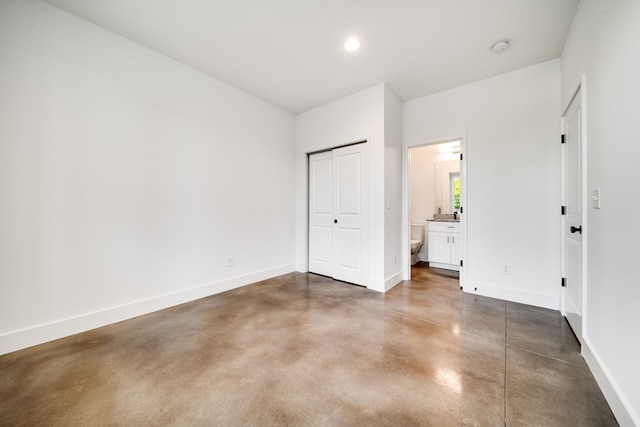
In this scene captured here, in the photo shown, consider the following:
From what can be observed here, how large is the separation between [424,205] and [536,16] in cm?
345

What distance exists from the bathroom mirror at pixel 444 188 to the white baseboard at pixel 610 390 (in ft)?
11.7

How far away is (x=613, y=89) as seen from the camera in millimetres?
1355

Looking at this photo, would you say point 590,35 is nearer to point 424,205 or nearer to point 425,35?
point 425,35

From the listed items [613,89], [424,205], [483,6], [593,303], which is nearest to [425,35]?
[483,6]

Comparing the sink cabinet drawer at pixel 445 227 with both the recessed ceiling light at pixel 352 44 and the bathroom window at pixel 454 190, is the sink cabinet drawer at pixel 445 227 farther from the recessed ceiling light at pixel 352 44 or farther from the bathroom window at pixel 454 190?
the recessed ceiling light at pixel 352 44

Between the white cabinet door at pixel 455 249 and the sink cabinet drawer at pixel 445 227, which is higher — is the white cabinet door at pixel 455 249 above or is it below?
below

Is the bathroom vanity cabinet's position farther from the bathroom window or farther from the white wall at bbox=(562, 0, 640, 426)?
the white wall at bbox=(562, 0, 640, 426)

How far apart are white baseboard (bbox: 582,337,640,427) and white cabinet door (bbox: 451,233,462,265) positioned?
254 cm

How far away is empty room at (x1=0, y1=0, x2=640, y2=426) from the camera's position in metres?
1.36

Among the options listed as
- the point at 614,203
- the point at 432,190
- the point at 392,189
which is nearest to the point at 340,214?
the point at 392,189

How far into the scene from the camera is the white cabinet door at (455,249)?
4.20 metres

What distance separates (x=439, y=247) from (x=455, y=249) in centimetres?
27

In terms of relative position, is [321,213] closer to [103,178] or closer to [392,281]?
[392,281]

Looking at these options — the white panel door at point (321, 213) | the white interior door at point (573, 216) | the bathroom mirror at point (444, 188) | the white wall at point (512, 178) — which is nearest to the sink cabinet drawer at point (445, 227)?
the bathroom mirror at point (444, 188)
